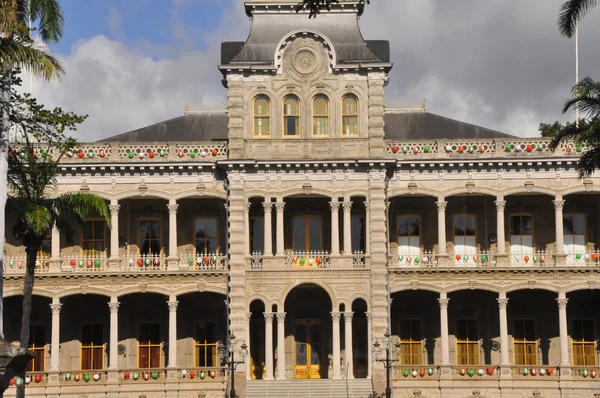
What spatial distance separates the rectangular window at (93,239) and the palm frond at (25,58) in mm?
23636

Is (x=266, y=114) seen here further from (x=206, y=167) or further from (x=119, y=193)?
(x=119, y=193)

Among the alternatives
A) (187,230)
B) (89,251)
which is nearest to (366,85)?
(187,230)

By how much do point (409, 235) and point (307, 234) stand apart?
4312 millimetres

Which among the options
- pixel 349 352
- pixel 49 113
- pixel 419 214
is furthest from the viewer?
pixel 419 214

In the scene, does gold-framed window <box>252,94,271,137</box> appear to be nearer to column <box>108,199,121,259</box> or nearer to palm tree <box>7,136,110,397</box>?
column <box>108,199,121,259</box>

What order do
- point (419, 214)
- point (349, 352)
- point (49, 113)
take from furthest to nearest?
point (419, 214) < point (349, 352) < point (49, 113)

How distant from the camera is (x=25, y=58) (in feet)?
108

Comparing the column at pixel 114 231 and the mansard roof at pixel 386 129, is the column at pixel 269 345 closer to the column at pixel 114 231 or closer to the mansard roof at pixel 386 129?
the column at pixel 114 231

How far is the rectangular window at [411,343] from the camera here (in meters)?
56.1

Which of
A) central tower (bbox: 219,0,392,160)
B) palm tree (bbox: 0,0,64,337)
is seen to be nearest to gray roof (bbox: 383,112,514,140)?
central tower (bbox: 219,0,392,160)

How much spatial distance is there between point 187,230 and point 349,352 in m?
8.87

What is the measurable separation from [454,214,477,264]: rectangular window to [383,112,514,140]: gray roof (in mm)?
3670

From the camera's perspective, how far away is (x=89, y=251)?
56156mm

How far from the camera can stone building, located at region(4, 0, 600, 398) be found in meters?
53.8
